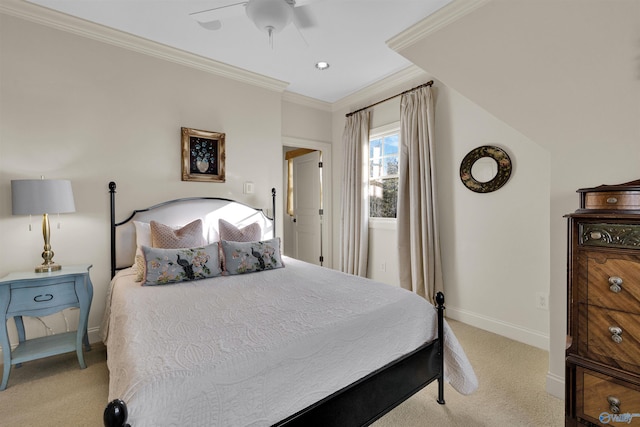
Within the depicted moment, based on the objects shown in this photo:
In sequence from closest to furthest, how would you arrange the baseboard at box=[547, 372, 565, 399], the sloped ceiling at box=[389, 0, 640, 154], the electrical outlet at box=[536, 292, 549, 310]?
the sloped ceiling at box=[389, 0, 640, 154] < the baseboard at box=[547, 372, 565, 399] < the electrical outlet at box=[536, 292, 549, 310]

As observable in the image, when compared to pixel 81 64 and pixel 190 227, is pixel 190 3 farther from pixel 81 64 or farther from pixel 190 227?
pixel 190 227

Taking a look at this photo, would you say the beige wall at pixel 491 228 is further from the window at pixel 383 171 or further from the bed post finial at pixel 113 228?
the bed post finial at pixel 113 228

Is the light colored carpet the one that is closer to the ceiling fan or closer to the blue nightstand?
the blue nightstand

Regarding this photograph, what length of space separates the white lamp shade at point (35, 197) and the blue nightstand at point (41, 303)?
1.59ft

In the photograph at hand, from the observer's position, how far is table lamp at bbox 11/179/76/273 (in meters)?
2.14

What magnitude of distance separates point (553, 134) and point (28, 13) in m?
4.02

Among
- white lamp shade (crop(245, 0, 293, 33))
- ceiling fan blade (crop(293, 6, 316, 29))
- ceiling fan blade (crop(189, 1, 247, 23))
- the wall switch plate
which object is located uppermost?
Answer: ceiling fan blade (crop(293, 6, 316, 29))

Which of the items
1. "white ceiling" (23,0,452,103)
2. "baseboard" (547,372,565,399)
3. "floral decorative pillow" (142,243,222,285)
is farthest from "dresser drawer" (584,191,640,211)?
"floral decorative pillow" (142,243,222,285)

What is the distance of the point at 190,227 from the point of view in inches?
110

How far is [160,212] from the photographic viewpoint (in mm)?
2988

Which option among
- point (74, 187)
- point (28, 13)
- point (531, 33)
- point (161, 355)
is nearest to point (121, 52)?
point (28, 13)

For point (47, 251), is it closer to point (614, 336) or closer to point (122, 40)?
point (122, 40)

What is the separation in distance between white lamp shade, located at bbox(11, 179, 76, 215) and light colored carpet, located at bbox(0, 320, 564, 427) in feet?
4.04

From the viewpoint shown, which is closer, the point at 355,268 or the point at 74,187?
the point at 74,187
